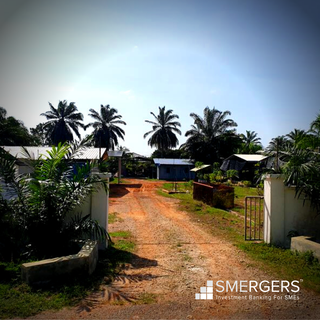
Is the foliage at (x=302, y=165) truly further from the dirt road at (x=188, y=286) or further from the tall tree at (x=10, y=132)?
the tall tree at (x=10, y=132)

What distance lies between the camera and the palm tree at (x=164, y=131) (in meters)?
40.2

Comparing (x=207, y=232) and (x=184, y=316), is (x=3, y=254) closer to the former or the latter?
(x=184, y=316)

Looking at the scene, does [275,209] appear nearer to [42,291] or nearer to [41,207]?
[42,291]

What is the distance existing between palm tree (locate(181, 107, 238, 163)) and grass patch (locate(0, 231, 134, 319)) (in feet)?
104

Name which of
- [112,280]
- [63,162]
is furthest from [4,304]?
[63,162]

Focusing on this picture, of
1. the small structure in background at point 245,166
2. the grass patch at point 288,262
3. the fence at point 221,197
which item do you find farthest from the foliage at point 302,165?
the small structure in background at point 245,166

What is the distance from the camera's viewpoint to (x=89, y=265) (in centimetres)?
396

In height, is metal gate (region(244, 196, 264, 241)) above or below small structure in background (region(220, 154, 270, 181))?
below

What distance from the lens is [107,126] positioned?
38281 millimetres

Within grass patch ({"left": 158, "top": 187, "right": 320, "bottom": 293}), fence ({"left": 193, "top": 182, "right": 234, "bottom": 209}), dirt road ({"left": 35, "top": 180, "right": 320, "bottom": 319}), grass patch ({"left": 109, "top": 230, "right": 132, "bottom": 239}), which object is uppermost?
fence ({"left": 193, "top": 182, "right": 234, "bottom": 209})

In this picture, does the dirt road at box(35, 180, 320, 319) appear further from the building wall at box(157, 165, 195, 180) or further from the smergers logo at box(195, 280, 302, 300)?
the building wall at box(157, 165, 195, 180)

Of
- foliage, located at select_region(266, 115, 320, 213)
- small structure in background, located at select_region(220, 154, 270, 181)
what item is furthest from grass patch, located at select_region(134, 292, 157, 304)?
small structure in background, located at select_region(220, 154, 270, 181)

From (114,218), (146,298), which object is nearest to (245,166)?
→ (114,218)

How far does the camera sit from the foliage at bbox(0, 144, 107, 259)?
14.8 ft
